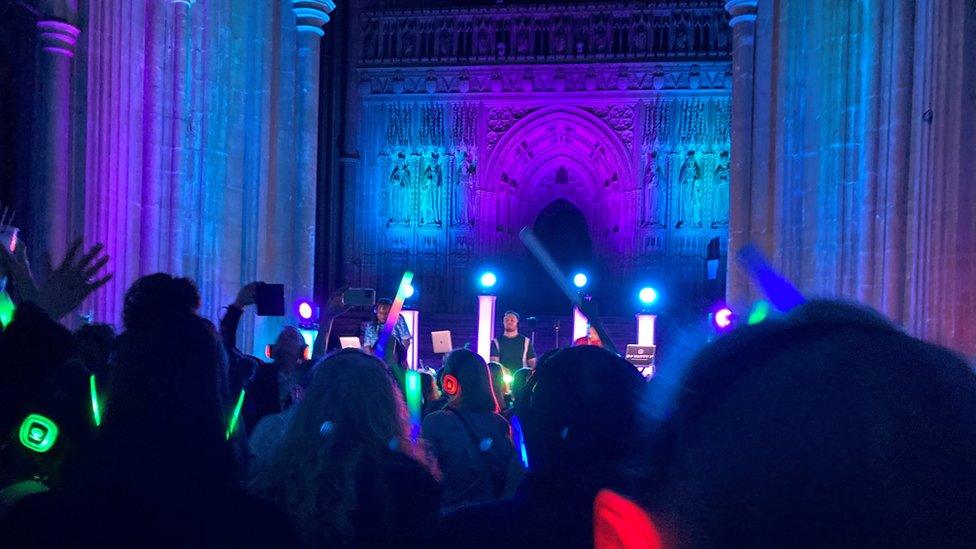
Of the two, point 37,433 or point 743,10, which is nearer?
point 37,433

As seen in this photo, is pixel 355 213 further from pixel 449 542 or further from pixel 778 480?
pixel 778 480

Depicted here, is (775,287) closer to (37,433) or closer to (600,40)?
(37,433)

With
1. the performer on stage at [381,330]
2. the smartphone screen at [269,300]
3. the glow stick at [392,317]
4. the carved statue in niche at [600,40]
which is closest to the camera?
the glow stick at [392,317]

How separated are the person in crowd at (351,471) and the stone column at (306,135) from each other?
926 centimetres

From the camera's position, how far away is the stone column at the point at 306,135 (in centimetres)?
1149

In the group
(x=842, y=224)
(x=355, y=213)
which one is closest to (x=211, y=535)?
(x=842, y=224)

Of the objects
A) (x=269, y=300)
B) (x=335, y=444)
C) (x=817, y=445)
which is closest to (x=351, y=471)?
(x=335, y=444)

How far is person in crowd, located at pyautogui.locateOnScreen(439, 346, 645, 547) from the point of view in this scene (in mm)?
2004

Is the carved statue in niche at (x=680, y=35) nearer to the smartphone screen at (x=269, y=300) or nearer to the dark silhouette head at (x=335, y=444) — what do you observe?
the smartphone screen at (x=269, y=300)

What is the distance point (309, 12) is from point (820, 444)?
11787 millimetres

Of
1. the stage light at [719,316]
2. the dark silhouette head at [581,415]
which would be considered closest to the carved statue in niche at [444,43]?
the stage light at [719,316]

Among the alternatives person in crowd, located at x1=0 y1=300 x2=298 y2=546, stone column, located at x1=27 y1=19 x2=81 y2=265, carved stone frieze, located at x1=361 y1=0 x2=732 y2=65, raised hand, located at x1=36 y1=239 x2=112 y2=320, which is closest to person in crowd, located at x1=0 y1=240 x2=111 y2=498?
raised hand, located at x1=36 y1=239 x2=112 y2=320

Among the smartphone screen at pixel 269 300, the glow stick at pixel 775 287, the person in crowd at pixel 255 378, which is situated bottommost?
the person in crowd at pixel 255 378

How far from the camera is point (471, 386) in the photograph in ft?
11.8
